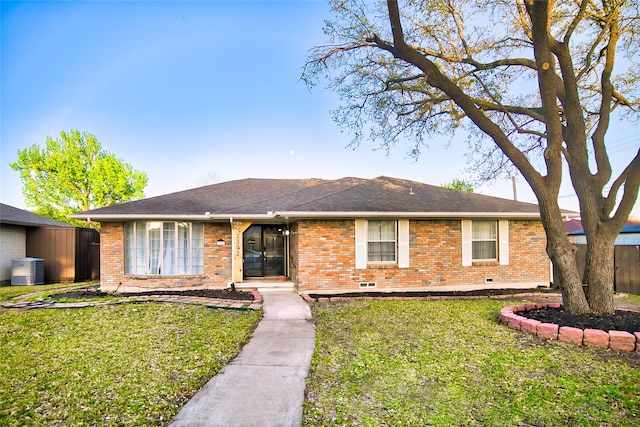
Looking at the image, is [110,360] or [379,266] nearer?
[110,360]

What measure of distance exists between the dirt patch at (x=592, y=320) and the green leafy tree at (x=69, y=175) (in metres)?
29.4

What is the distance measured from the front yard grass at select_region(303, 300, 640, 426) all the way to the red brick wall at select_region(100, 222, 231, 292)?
561 cm

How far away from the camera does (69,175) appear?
27.1m

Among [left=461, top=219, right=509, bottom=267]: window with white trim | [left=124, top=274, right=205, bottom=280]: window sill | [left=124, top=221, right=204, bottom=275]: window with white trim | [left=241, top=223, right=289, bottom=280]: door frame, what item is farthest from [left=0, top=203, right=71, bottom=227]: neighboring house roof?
[left=461, top=219, right=509, bottom=267]: window with white trim

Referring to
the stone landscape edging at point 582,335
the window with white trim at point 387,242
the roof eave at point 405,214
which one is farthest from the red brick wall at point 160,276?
the stone landscape edging at point 582,335

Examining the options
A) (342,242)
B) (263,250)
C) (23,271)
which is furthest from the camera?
(23,271)

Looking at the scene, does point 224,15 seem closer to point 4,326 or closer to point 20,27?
point 20,27

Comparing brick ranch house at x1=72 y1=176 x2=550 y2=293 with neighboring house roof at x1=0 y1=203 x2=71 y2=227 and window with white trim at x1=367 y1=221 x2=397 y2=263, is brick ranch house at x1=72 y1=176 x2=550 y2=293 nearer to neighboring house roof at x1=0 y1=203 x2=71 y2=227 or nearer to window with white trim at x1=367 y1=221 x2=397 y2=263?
window with white trim at x1=367 y1=221 x2=397 y2=263

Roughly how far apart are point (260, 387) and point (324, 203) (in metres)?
6.90

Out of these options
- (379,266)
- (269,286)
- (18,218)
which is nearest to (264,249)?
(269,286)

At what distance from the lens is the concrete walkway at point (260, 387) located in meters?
3.22

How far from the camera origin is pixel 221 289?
35.7 feet

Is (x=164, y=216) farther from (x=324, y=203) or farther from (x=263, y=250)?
(x=324, y=203)

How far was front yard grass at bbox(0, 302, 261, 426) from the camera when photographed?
3.42 meters
